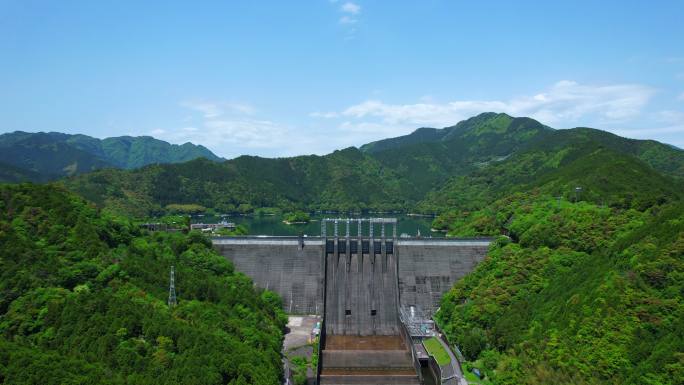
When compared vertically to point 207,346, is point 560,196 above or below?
above

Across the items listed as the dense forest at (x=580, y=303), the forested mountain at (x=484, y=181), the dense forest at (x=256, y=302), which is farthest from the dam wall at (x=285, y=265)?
the forested mountain at (x=484, y=181)

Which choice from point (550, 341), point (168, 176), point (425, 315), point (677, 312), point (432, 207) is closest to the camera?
point (677, 312)

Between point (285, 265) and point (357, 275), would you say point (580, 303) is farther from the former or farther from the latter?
point (285, 265)

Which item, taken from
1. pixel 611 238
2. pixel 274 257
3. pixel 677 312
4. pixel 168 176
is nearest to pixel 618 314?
pixel 677 312

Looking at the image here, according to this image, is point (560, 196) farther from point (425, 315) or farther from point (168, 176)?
point (168, 176)

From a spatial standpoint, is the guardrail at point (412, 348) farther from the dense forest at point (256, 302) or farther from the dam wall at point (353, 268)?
the dense forest at point (256, 302)

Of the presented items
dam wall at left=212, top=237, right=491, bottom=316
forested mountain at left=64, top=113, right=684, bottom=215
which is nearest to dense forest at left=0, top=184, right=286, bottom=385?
dam wall at left=212, top=237, right=491, bottom=316

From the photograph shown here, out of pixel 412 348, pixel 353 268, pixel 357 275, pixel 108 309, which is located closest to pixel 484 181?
pixel 353 268
